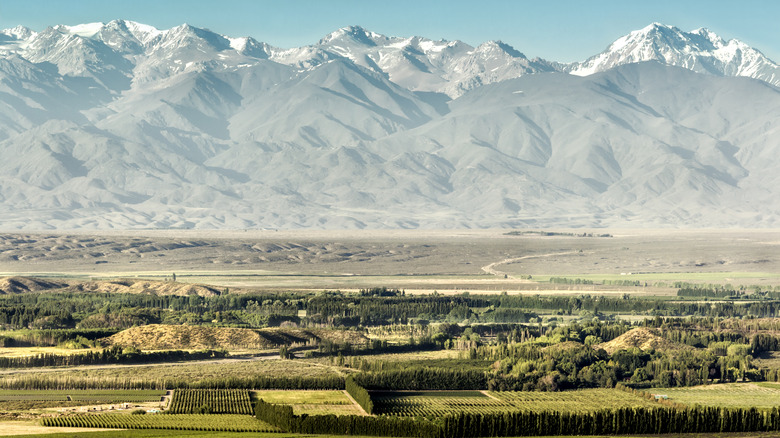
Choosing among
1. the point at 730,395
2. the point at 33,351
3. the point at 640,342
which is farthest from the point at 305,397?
the point at 640,342

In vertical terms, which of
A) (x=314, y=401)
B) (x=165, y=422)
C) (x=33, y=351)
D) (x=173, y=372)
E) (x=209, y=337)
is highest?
(x=209, y=337)

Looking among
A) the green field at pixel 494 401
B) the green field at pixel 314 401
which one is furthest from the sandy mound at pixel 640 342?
the green field at pixel 314 401

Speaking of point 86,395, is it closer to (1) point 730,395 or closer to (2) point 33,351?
(2) point 33,351

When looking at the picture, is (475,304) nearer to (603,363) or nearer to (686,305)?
(686,305)

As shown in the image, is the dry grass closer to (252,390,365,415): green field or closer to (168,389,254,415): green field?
(168,389,254,415): green field

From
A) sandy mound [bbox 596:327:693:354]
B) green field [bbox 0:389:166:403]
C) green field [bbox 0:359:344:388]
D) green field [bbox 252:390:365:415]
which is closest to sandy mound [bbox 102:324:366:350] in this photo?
green field [bbox 0:359:344:388]

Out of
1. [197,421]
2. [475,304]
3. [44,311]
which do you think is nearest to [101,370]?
[197,421]
